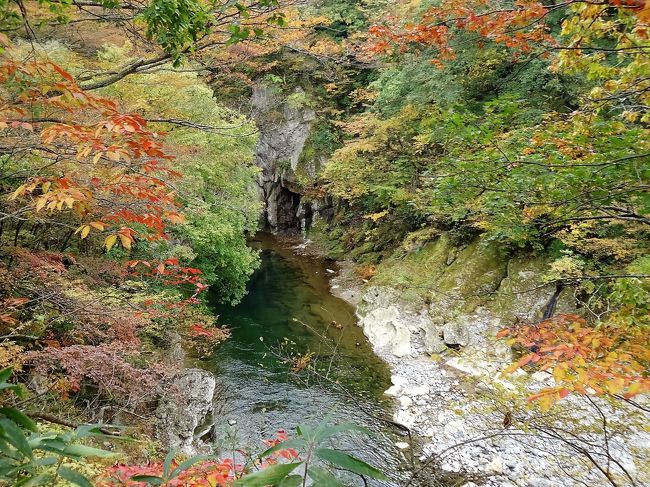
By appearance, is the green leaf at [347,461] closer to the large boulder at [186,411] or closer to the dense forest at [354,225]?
the dense forest at [354,225]

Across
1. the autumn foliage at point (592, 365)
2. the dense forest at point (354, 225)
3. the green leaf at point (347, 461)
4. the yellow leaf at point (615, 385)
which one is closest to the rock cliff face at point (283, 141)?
the dense forest at point (354, 225)

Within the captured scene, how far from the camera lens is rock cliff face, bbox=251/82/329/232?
22.0 m

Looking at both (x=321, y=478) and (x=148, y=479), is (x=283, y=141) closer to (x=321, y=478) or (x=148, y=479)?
(x=148, y=479)

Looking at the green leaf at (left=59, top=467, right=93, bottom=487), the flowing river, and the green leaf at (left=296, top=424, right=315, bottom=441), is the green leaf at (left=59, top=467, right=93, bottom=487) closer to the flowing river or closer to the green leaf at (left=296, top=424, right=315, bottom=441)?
the green leaf at (left=296, top=424, right=315, bottom=441)

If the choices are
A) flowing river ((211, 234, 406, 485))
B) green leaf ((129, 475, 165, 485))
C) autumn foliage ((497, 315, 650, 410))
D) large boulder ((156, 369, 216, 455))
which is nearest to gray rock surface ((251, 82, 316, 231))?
flowing river ((211, 234, 406, 485))

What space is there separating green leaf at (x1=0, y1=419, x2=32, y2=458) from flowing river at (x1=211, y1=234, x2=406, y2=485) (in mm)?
3089

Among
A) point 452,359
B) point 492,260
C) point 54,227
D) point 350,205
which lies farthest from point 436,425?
point 350,205

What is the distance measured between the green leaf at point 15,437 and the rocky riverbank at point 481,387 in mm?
2886

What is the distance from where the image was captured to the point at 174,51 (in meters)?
2.73

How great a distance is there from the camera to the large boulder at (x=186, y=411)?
6289 millimetres

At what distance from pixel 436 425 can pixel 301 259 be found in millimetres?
12645

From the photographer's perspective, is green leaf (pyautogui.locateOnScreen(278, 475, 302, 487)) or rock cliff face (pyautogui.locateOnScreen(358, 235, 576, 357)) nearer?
green leaf (pyautogui.locateOnScreen(278, 475, 302, 487))

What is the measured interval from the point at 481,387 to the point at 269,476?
26.5ft

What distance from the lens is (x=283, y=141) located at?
73.5 feet
